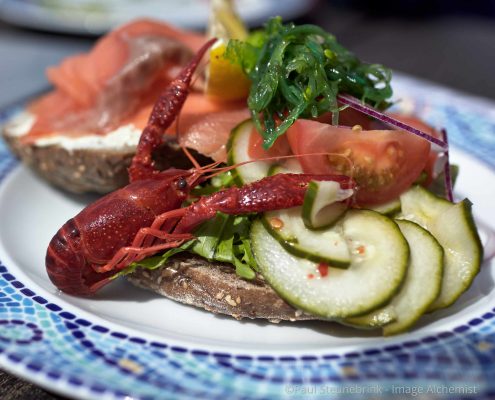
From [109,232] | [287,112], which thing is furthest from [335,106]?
[109,232]

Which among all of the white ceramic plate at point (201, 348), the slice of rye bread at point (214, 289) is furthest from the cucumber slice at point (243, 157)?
the white ceramic plate at point (201, 348)

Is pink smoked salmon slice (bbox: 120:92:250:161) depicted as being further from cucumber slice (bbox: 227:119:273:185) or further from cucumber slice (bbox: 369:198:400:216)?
cucumber slice (bbox: 369:198:400:216)

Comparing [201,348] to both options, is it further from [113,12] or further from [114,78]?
[113,12]

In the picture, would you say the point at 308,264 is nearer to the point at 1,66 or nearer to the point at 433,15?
the point at 1,66

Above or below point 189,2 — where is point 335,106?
above

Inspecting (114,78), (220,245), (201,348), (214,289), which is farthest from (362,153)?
(114,78)

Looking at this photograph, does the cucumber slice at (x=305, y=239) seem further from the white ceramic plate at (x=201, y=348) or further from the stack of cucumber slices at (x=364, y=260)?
the white ceramic plate at (x=201, y=348)
